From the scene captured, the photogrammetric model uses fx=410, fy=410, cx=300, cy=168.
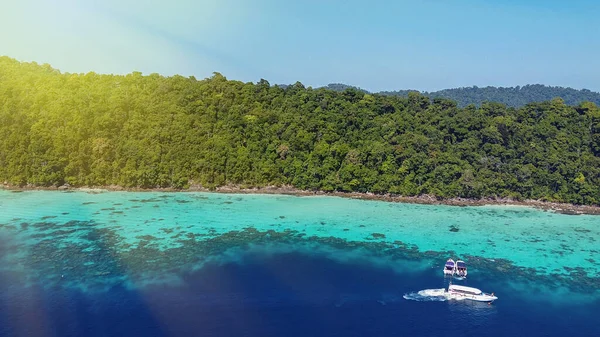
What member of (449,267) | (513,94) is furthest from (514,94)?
(449,267)

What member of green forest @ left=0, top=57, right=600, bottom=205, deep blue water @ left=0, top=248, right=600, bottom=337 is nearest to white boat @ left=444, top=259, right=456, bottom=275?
deep blue water @ left=0, top=248, right=600, bottom=337

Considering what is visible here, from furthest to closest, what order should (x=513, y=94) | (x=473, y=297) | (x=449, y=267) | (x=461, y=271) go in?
(x=513, y=94) → (x=449, y=267) → (x=461, y=271) → (x=473, y=297)

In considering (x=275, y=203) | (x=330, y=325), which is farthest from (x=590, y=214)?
(x=330, y=325)

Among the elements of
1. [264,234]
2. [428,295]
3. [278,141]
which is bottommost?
[428,295]

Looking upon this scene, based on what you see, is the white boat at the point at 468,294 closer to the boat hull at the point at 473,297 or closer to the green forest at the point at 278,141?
the boat hull at the point at 473,297

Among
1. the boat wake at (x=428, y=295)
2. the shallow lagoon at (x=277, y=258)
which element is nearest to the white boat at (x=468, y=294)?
the boat wake at (x=428, y=295)

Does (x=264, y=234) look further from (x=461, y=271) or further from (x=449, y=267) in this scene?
(x=461, y=271)
